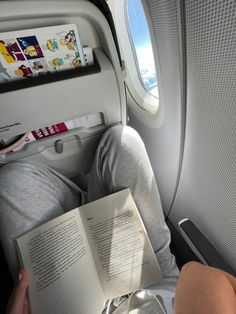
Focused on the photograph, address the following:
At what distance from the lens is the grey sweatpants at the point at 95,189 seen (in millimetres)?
740

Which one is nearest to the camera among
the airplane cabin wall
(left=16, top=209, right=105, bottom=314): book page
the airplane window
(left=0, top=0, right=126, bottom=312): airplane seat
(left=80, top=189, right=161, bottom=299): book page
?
the airplane cabin wall

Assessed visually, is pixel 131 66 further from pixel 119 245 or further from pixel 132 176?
pixel 119 245

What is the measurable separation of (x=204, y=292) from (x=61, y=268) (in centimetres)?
Answer: 43

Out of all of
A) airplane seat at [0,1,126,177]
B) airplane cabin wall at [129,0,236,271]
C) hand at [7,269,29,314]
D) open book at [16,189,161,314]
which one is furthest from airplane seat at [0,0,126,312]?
hand at [7,269,29,314]

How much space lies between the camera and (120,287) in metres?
0.82

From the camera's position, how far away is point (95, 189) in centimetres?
93

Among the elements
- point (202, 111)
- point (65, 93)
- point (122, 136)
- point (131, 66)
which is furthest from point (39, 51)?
point (131, 66)

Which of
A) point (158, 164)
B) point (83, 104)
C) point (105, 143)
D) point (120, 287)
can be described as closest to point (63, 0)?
point (83, 104)

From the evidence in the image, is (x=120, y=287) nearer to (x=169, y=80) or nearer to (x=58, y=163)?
(x=58, y=163)

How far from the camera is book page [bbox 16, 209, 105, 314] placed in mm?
709

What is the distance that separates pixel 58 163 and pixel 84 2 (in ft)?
1.88

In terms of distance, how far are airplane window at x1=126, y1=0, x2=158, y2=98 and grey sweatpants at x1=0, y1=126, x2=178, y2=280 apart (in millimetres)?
326

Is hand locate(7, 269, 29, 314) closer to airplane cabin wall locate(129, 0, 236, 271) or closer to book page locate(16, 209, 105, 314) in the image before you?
book page locate(16, 209, 105, 314)

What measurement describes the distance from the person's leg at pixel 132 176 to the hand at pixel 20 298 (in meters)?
0.37
